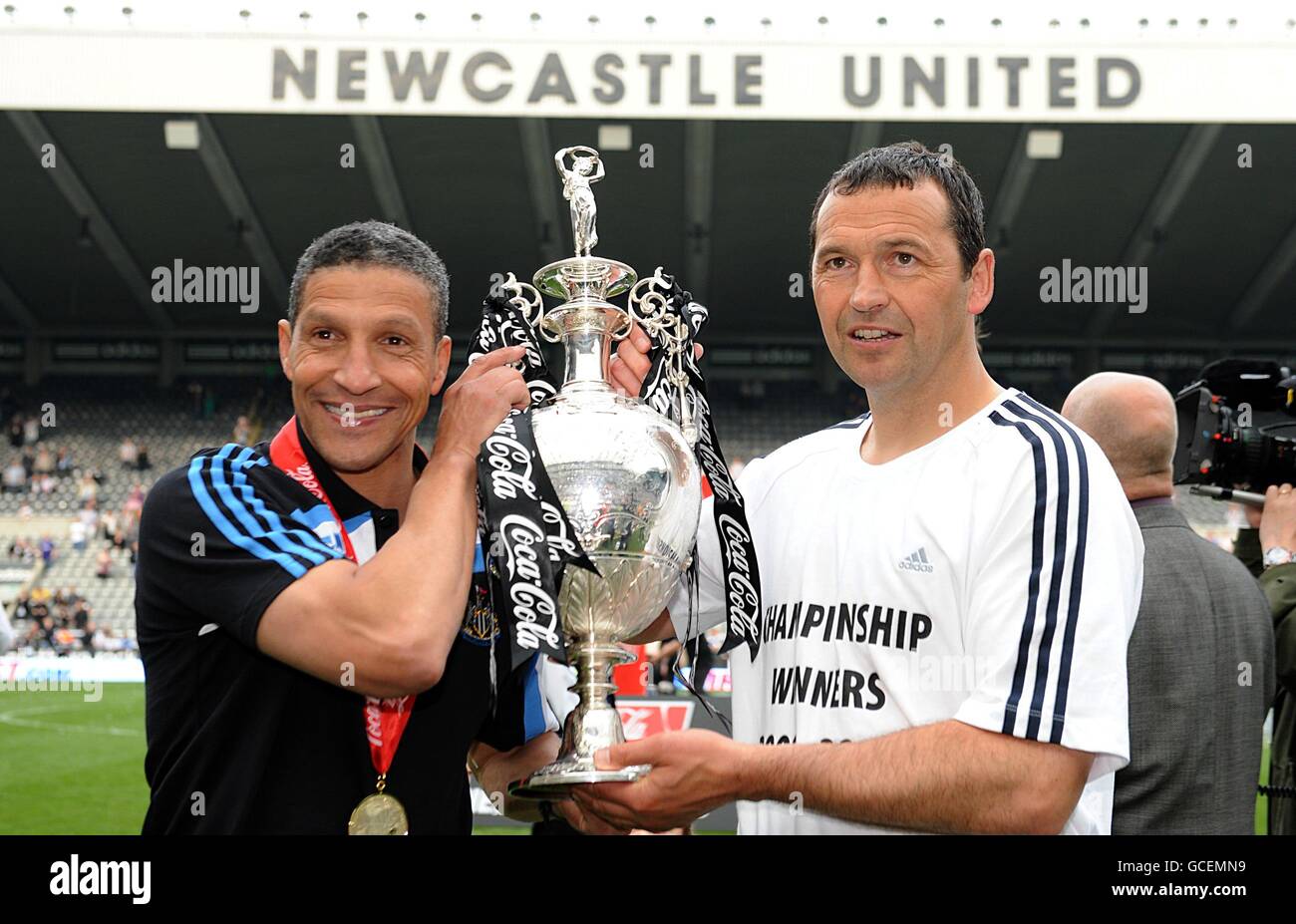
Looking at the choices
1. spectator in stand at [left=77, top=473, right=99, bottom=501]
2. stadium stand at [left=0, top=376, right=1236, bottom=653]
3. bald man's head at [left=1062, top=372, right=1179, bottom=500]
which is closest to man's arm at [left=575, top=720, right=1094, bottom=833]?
bald man's head at [left=1062, top=372, right=1179, bottom=500]

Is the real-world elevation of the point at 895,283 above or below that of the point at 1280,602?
above

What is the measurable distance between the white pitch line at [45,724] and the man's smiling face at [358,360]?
462 inches

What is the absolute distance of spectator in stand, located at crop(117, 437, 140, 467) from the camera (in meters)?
20.6

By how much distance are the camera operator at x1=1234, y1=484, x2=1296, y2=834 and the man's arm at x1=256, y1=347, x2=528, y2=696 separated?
2.34m

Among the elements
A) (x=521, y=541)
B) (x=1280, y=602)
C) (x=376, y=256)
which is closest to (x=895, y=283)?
(x=521, y=541)

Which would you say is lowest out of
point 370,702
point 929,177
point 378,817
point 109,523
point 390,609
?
point 378,817

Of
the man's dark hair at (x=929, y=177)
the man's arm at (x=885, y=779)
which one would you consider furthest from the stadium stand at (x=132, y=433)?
the man's arm at (x=885, y=779)

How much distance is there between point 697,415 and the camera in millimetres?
2238

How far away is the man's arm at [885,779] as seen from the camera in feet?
5.88

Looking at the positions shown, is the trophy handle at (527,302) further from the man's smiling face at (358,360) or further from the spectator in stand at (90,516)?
the spectator in stand at (90,516)

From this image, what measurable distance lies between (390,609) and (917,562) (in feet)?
2.48

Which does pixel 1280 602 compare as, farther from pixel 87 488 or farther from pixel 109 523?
pixel 87 488

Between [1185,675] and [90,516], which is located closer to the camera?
[1185,675]
